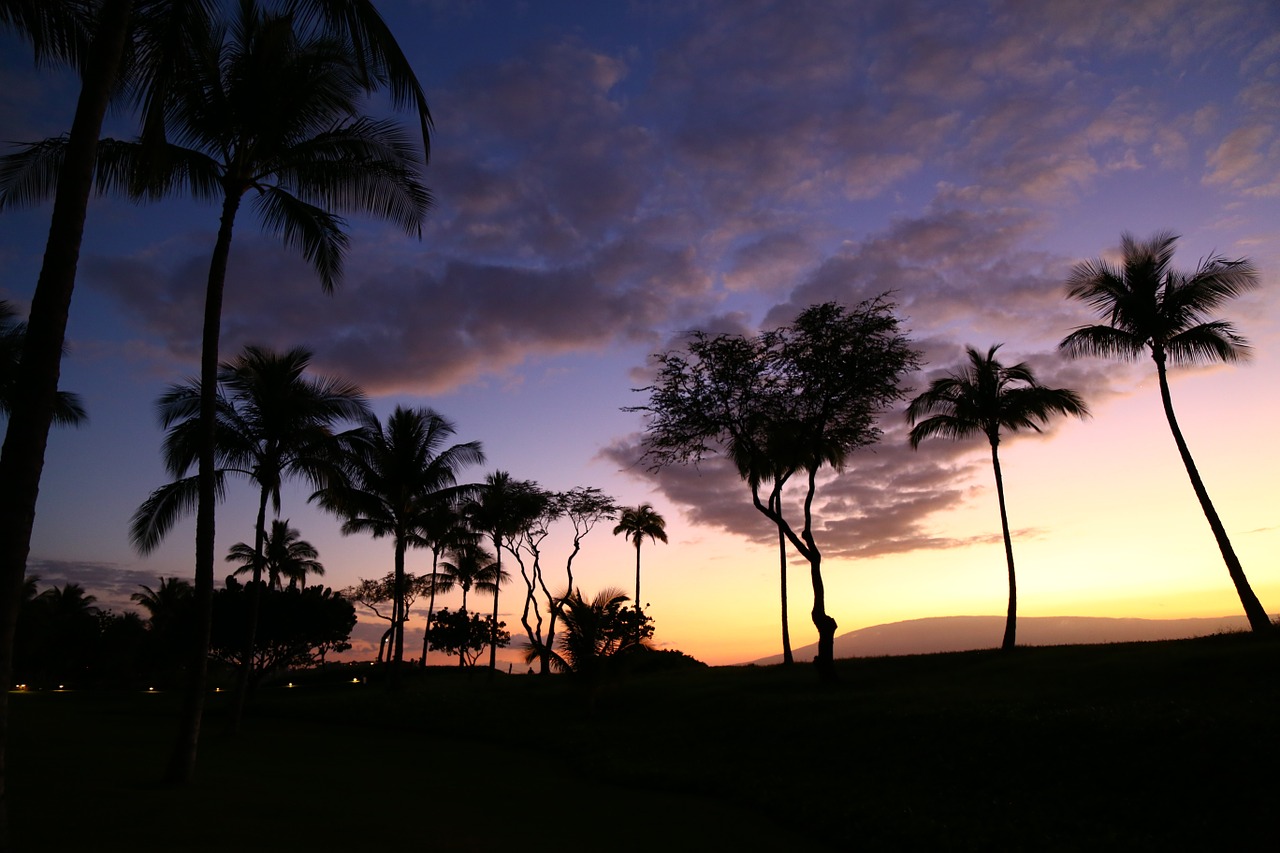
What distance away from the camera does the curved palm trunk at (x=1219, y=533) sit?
72.7 feet

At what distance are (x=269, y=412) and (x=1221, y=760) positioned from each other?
2454 cm

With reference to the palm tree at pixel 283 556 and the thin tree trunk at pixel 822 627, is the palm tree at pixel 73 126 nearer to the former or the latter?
the thin tree trunk at pixel 822 627

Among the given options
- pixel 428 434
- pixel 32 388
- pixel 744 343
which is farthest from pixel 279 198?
pixel 428 434

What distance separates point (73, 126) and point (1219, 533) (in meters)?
30.0

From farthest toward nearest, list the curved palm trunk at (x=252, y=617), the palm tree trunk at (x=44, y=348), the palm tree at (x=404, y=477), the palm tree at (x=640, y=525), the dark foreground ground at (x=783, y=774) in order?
the palm tree at (x=640, y=525), the palm tree at (x=404, y=477), the curved palm trunk at (x=252, y=617), the dark foreground ground at (x=783, y=774), the palm tree trunk at (x=44, y=348)

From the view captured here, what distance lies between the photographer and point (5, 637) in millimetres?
6910

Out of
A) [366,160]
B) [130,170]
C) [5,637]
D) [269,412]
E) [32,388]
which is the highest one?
[366,160]

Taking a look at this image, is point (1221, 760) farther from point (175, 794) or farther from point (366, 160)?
point (366, 160)

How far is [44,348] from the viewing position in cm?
747

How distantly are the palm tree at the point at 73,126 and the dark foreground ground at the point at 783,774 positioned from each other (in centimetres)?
259

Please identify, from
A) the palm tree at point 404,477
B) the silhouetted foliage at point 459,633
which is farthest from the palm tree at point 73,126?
the silhouetted foliage at point 459,633

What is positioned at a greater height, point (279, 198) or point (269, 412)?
point (279, 198)

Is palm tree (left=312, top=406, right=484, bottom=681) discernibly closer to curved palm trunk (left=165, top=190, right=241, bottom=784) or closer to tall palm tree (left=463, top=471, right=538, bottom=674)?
tall palm tree (left=463, top=471, right=538, bottom=674)

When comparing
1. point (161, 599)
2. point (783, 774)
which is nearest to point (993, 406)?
point (783, 774)
